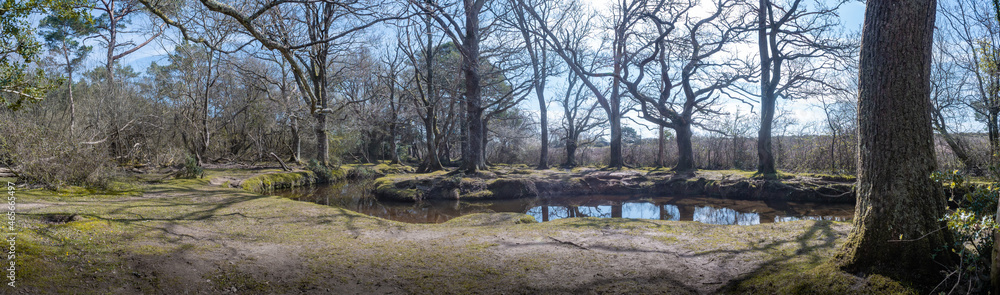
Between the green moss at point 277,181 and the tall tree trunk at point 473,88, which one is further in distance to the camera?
the green moss at point 277,181

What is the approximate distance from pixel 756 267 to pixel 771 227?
1.93 metres

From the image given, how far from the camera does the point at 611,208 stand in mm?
10727

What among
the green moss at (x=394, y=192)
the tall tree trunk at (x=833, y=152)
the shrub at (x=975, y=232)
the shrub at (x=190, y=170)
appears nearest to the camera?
the shrub at (x=975, y=232)

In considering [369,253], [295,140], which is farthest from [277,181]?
[369,253]

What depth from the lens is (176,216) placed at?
5.38 meters

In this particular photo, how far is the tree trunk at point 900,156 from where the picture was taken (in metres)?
2.85

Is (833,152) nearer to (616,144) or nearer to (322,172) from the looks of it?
(616,144)

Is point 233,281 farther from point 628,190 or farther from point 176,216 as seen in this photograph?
point 628,190

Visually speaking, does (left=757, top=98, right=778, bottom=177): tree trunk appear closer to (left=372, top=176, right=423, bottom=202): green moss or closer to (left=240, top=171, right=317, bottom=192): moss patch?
(left=372, top=176, right=423, bottom=202): green moss

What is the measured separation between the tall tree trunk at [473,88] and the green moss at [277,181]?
6.12 metres

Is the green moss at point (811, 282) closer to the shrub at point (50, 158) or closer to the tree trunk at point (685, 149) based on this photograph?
the shrub at point (50, 158)

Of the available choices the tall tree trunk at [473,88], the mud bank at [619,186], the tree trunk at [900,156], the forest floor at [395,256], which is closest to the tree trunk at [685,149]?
the mud bank at [619,186]


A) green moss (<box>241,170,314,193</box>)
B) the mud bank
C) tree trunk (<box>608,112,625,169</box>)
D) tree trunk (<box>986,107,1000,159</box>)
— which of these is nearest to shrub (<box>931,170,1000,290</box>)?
the mud bank

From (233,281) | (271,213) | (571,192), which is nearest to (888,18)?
(233,281)
